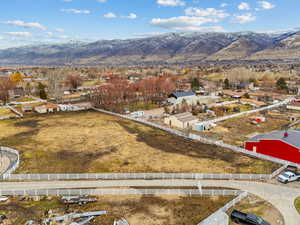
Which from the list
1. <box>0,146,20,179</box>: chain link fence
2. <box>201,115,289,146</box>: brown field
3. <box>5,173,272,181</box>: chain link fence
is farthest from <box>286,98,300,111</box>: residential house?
<box>0,146,20,179</box>: chain link fence

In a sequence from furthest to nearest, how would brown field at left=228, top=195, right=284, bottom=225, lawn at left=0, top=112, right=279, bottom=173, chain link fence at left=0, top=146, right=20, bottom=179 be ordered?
1. lawn at left=0, top=112, right=279, bottom=173
2. chain link fence at left=0, top=146, right=20, bottom=179
3. brown field at left=228, top=195, right=284, bottom=225

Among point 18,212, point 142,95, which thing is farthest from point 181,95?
point 18,212

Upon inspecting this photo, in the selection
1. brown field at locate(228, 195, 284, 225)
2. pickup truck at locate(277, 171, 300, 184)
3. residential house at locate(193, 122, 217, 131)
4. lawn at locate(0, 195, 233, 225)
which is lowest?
lawn at locate(0, 195, 233, 225)

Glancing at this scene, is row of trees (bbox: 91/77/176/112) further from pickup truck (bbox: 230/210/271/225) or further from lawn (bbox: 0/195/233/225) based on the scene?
pickup truck (bbox: 230/210/271/225)

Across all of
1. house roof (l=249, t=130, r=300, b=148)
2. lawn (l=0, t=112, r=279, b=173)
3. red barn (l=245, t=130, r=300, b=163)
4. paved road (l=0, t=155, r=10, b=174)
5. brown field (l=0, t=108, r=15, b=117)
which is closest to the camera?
paved road (l=0, t=155, r=10, b=174)

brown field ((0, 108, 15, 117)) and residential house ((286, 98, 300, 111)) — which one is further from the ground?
residential house ((286, 98, 300, 111))

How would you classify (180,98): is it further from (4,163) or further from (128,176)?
(4,163)

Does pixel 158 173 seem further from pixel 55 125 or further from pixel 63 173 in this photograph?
pixel 55 125
